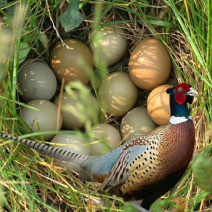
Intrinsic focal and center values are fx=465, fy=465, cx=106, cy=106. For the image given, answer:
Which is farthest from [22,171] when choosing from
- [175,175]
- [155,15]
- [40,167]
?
[155,15]

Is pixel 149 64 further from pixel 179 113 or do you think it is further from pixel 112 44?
pixel 179 113

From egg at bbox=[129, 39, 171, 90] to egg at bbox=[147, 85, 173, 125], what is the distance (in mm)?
52

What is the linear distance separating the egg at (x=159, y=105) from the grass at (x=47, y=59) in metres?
0.12

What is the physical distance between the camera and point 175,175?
171 centimetres

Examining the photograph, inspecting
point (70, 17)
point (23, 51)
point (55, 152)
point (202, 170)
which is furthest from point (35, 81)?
point (202, 170)

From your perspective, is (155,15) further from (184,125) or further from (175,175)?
(175,175)

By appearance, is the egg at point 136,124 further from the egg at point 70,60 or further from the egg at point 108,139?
the egg at point 70,60

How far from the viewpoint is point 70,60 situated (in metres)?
2.22

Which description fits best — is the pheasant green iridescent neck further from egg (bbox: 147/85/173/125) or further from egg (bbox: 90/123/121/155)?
egg (bbox: 90/123/121/155)

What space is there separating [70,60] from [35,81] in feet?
0.64

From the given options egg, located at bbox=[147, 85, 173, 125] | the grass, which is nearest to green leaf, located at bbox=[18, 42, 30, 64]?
the grass

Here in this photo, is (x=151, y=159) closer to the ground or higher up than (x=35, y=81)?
closer to the ground

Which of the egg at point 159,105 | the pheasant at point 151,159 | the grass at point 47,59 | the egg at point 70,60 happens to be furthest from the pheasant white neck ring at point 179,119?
the egg at point 70,60

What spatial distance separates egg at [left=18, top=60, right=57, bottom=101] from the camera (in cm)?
217
